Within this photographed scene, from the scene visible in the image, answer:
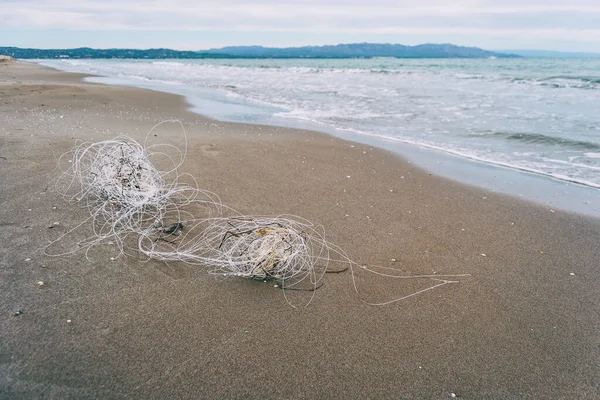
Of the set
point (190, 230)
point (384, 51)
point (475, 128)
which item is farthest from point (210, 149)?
point (384, 51)

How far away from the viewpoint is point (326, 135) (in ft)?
32.2

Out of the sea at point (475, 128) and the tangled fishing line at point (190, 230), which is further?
the sea at point (475, 128)

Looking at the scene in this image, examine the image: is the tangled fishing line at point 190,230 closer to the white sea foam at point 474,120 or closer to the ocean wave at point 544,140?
the white sea foam at point 474,120

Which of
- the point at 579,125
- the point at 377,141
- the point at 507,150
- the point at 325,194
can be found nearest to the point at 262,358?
the point at 325,194

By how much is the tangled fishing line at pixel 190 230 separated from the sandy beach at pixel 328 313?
15 centimetres

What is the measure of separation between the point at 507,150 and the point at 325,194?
5325mm

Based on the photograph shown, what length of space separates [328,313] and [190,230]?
6.13 feet

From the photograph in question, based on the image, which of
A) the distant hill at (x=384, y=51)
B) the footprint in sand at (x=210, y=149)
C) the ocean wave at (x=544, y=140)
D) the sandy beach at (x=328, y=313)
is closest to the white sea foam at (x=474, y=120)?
the ocean wave at (x=544, y=140)

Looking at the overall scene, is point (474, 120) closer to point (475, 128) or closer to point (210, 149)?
point (475, 128)

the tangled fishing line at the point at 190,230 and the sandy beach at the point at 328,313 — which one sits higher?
the tangled fishing line at the point at 190,230

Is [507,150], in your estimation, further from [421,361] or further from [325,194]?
[421,361]

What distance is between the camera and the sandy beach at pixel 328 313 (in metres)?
2.53

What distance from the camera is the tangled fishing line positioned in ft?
11.8

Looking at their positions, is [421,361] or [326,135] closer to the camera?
[421,361]
